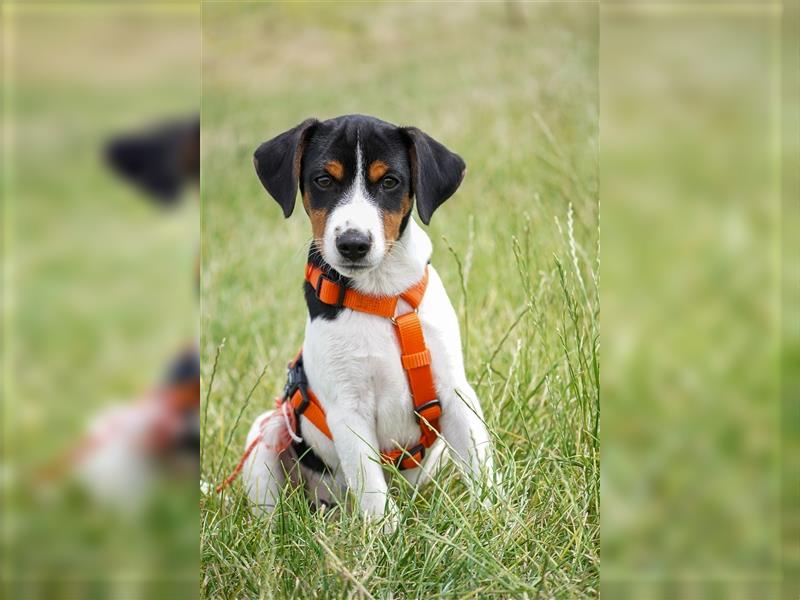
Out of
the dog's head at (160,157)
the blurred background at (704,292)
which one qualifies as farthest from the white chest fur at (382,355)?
the dog's head at (160,157)

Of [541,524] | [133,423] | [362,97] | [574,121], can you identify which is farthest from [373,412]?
[362,97]

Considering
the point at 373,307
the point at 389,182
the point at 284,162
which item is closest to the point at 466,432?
the point at 373,307

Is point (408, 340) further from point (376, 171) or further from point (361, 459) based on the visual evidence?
point (376, 171)

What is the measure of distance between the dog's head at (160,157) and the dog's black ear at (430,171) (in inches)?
28.7

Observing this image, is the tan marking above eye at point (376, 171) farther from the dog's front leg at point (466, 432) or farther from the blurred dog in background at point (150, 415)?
the dog's front leg at point (466, 432)

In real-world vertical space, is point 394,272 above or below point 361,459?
above

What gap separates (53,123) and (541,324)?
5.34ft

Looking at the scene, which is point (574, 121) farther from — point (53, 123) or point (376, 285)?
point (53, 123)

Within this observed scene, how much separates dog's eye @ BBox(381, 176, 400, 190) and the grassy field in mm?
550

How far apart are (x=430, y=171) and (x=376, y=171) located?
0.18m

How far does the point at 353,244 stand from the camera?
266 centimetres

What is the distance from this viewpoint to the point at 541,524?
8.83ft

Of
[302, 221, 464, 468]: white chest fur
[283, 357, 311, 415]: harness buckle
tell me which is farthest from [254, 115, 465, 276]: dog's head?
[283, 357, 311, 415]: harness buckle

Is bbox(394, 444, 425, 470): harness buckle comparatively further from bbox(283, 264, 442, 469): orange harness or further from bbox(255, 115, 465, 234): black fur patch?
bbox(255, 115, 465, 234): black fur patch
